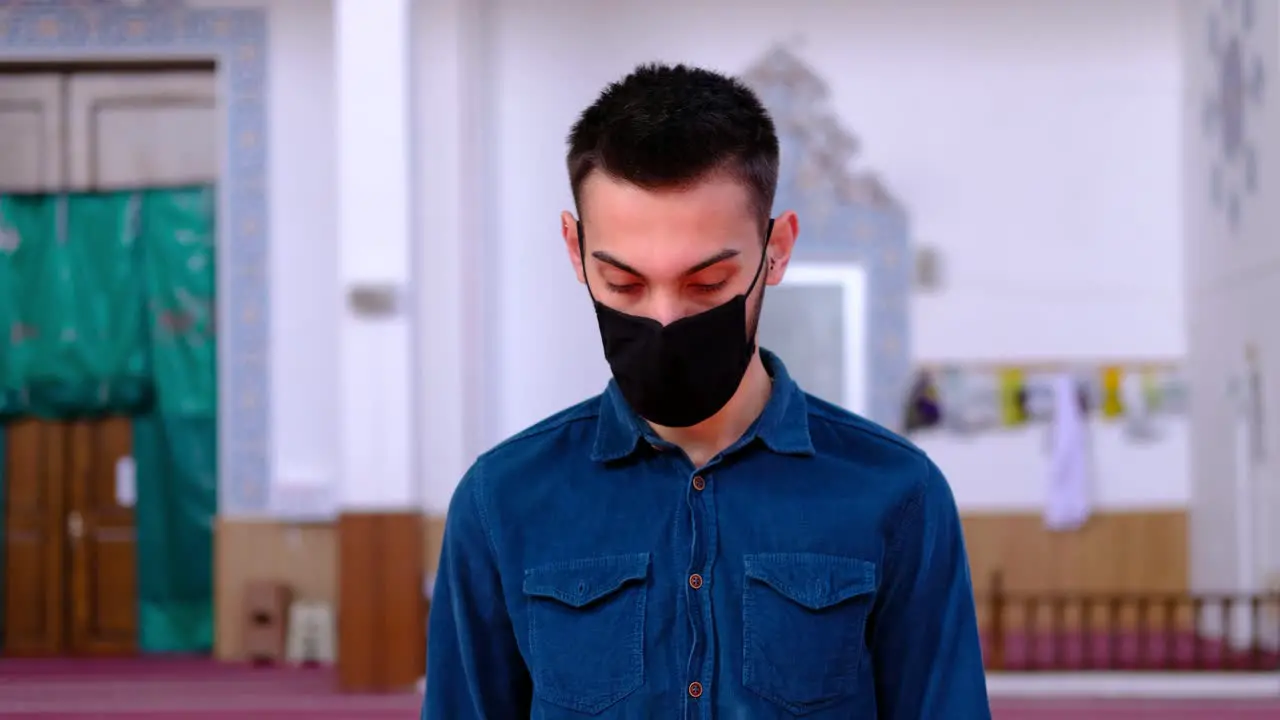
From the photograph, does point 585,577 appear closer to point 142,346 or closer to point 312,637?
point 312,637

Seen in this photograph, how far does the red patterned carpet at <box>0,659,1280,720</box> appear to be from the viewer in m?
4.99

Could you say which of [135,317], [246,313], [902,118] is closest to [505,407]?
[246,313]

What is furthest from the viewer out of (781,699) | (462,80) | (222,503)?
(222,503)

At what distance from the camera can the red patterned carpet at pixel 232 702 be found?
4.99 metres

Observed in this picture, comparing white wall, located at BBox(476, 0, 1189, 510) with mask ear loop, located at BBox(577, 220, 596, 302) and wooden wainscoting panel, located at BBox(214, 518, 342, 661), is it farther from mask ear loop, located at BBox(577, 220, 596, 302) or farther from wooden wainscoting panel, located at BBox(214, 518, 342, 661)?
mask ear loop, located at BBox(577, 220, 596, 302)

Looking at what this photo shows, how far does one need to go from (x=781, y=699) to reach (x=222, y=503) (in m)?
5.70

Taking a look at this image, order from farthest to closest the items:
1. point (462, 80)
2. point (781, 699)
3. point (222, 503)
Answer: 1. point (222, 503)
2. point (462, 80)
3. point (781, 699)

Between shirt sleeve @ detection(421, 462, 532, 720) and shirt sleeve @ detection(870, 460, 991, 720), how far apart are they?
311mm

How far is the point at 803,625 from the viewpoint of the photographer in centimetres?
120

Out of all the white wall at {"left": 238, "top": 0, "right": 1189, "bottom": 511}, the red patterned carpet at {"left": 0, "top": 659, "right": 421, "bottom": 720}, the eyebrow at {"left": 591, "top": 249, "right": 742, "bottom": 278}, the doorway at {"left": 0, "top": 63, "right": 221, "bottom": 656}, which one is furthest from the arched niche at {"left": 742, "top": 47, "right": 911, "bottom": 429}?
the eyebrow at {"left": 591, "top": 249, "right": 742, "bottom": 278}

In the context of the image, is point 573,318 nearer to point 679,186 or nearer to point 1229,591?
point 1229,591

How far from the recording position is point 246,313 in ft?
21.5

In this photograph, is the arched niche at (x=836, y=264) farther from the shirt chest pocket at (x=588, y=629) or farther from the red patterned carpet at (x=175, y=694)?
the shirt chest pocket at (x=588, y=629)

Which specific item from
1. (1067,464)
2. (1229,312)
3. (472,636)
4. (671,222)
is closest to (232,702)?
(1067,464)
